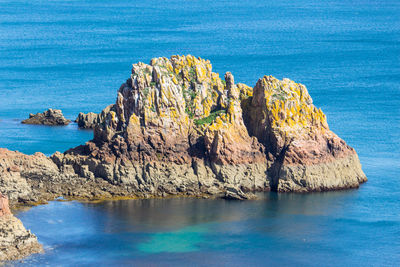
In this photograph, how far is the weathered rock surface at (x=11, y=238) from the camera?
274 feet

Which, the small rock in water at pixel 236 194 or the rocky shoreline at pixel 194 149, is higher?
the rocky shoreline at pixel 194 149

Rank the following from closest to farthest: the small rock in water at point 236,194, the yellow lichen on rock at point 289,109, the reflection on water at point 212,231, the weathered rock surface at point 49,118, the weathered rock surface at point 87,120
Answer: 1. the reflection on water at point 212,231
2. the small rock in water at point 236,194
3. the yellow lichen on rock at point 289,109
4. the weathered rock surface at point 87,120
5. the weathered rock surface at point 49,118

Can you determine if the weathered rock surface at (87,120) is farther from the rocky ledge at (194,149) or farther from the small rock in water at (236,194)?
the small rock in water at (236,194)

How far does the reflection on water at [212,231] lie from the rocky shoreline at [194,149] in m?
2.08

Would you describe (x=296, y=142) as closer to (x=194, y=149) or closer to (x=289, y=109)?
(x=289, y=109)

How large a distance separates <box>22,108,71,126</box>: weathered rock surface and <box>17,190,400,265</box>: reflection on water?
4155cm

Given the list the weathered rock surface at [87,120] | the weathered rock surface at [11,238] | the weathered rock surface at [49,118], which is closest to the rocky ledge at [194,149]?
the weathered rock surface at [11,238]

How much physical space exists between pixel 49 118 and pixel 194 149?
40.8 m

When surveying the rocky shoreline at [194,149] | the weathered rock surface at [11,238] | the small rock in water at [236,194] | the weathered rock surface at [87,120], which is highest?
the weathered rock surface at [87,120]

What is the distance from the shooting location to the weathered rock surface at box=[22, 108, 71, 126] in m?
142

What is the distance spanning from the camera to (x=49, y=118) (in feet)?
468

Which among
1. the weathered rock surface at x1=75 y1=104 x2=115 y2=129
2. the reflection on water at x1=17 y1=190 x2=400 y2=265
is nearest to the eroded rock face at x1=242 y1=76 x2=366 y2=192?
the reflection on water at x1=17 y1=190 x2=400 y2=265

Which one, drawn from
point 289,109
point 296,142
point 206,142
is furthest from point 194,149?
point 289,109

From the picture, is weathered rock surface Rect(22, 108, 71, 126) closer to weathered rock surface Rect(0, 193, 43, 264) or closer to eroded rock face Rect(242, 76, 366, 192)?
eroded rock face Rect(242, 76, 366, 192)
